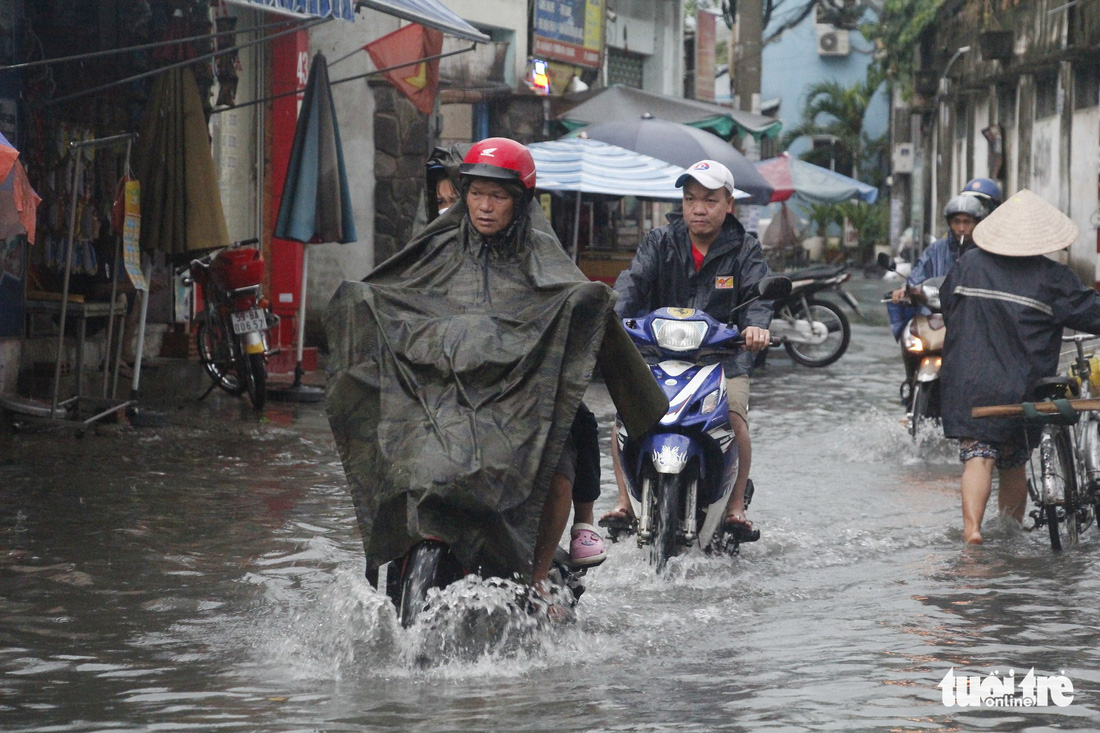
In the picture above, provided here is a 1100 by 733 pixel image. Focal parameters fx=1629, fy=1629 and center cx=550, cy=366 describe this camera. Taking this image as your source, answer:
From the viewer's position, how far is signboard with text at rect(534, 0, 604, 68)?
2256 cm

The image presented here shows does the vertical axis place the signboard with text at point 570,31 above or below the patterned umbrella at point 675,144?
above

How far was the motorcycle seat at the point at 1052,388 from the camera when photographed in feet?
23.3

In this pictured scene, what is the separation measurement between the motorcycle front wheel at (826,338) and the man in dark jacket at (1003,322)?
33.4ft

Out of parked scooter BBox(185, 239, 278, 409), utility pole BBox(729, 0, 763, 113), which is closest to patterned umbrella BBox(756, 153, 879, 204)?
utility pole BBox(729, 0, 763, 113)

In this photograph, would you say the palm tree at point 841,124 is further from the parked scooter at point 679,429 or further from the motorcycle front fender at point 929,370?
the parked scooter at point 679,429

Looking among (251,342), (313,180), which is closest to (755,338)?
(251,342)

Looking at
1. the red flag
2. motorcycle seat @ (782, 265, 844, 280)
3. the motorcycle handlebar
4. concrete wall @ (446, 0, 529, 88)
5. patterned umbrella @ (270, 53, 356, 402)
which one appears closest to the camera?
the motorcycle handlebar

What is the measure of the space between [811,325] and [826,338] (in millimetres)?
217

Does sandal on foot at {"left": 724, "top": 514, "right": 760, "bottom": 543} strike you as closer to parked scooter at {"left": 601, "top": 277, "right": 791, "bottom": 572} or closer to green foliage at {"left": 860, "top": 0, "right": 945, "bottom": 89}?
parked scooter at {"left": 601, "top": 277, "right": 791, "bottom": 572}

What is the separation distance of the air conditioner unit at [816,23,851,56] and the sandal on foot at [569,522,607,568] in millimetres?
51407

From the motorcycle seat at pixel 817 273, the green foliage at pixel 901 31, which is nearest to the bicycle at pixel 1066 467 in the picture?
the motorcycle seat at pixel 817 273

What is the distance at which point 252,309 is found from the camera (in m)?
11.6

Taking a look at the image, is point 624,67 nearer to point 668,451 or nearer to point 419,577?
point 668,451

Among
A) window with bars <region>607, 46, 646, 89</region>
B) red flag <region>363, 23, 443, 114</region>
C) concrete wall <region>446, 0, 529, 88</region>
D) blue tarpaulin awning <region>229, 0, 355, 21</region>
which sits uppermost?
window with bars <region>607, 46, 646, 89</region>
